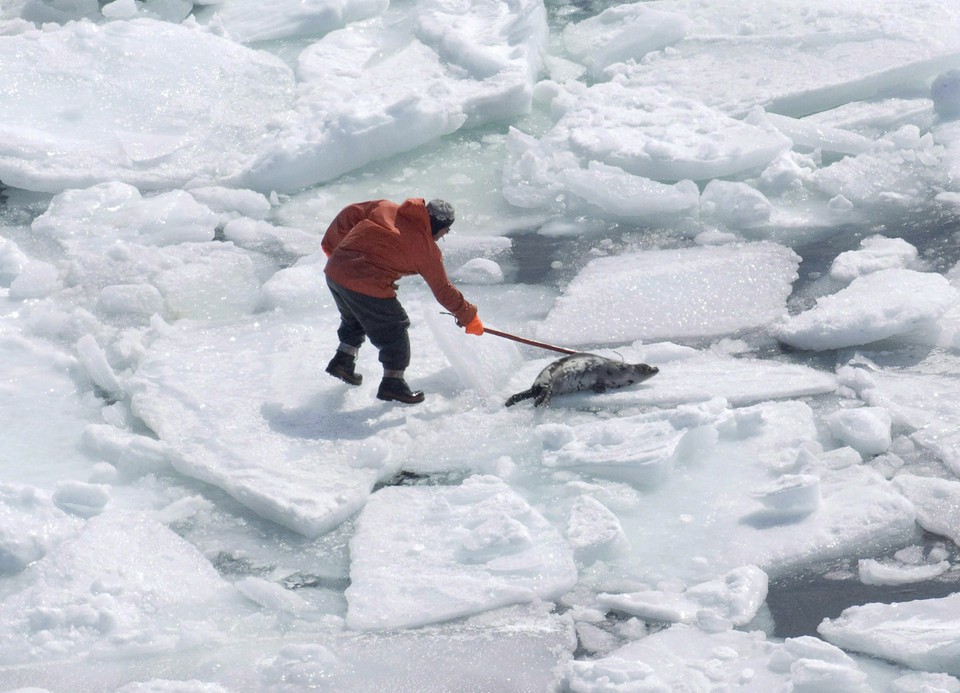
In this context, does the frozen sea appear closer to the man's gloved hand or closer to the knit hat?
the man's gloved hand

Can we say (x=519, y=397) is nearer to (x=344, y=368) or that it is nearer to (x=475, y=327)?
(x=475, y=327)

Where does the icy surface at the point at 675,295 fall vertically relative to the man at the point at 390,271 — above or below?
below

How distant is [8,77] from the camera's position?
24.9ft

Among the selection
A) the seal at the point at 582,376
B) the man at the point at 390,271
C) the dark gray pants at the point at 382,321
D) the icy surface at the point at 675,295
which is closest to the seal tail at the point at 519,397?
the seal at the point at 582,376

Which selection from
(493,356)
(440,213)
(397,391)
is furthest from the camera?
(493,356)

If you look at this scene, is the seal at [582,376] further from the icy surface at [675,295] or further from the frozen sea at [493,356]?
the icy surface at [675,295]

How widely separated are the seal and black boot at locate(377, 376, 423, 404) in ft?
1.22

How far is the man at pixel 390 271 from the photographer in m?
4.52

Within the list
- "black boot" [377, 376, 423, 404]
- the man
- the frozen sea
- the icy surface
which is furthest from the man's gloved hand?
the icy surface

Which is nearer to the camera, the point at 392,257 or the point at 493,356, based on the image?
the point at 392,257

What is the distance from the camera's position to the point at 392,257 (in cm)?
455

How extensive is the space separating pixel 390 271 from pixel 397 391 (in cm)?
50

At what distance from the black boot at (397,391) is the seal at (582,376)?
371 mm

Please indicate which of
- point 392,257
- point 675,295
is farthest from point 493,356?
point 675,295
